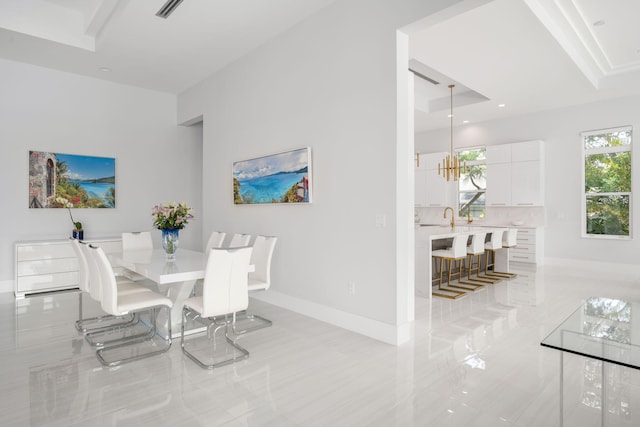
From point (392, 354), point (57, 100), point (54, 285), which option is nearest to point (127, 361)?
point (392, 354)

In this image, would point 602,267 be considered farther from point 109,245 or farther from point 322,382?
point 109,245

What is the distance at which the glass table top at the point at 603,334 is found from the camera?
1.65m

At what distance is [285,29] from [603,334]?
167 inches

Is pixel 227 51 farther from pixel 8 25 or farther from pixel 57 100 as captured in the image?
pixel 57 100

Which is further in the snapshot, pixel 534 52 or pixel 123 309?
pixel 534 52

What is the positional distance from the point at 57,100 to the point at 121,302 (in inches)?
176

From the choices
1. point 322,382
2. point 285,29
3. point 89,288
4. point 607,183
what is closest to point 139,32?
point 285,29

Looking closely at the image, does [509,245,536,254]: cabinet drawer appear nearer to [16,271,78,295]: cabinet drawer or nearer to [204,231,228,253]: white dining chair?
[204,231,228,253]: white dining chair

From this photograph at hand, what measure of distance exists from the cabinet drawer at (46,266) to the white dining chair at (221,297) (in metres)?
3.34

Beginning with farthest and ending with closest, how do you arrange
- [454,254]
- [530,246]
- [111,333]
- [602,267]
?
1. [530,246]
2. [602,267]
3. [454,254]
4. [111,333]

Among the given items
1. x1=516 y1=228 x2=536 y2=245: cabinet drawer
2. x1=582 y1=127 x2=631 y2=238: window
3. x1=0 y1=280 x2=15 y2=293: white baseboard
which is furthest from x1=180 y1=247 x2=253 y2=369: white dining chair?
x1=582 y1=127 x2=631 y2=238: window

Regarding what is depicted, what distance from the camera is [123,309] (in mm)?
2844

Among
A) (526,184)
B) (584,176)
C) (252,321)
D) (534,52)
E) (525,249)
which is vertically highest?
(534,52)

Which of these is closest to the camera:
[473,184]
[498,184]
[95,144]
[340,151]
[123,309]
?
[123,309]
